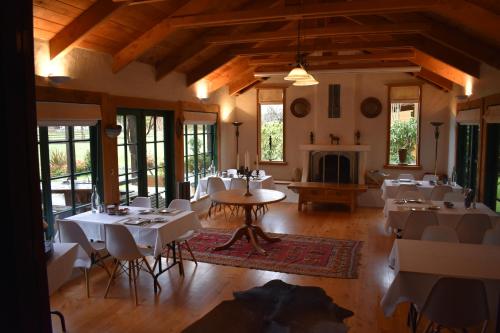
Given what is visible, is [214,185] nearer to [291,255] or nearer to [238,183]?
[238,183]

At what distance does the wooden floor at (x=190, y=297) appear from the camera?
3568 mm

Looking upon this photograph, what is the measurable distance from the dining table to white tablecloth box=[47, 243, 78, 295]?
31.9 inches

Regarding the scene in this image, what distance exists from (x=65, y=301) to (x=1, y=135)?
370 centimetres

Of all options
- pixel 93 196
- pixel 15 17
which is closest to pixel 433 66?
pixel 93 196

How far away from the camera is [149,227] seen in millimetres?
4105

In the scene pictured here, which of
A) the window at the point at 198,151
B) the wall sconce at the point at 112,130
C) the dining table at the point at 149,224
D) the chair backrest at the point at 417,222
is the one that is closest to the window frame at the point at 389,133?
the window at the point at 198,151

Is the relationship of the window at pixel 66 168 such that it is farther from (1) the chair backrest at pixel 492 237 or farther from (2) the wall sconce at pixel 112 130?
(1) the chair backrest at pixel 492 237

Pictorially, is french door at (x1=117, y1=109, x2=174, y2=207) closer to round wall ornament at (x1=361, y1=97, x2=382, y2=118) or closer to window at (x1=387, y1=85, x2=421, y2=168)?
round wall ornament at (x1=361, y1=97, x2=382, y2=118)

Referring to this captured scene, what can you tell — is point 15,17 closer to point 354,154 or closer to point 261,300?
point 261,300

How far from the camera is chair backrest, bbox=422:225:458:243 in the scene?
142 inches

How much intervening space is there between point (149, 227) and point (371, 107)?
634cm

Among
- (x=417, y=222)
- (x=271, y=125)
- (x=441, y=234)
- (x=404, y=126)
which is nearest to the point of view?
(x=441, y=234)

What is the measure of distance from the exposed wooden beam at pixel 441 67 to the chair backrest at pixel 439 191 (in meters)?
1.80

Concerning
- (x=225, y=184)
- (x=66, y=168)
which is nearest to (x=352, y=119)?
(x=225, y=184)
